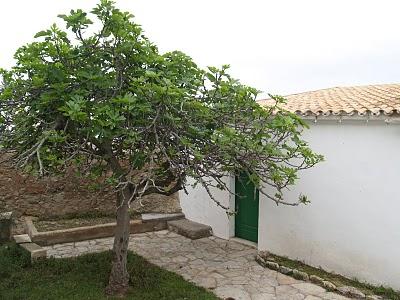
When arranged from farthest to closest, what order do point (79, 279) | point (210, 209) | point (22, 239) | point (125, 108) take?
point (210, 209), point (22, 239), point (79, 279), point (125, 108)

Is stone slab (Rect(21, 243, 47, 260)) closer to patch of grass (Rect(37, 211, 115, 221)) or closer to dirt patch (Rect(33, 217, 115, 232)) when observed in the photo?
dirt patch (Rect(33, 217, 115, 232))

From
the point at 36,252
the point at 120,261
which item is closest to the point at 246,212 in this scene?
the point at 120,261

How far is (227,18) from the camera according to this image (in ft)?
36.5

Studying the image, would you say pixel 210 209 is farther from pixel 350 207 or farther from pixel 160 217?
pixel 350 207

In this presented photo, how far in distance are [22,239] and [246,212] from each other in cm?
521

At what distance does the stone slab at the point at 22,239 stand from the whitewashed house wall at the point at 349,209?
537 cm

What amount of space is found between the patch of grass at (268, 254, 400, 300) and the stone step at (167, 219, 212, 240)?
7.64ft

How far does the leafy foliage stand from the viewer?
465 centimetres

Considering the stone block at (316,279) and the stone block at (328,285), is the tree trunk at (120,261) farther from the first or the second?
the stone block at (328,285)

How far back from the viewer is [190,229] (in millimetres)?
9930

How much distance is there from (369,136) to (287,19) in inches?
255

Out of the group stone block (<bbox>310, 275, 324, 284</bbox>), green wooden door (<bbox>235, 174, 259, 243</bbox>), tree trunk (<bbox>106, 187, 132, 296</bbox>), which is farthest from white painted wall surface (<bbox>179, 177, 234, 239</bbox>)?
tree trunk (<bbox>106, 187, 132, 296</bbox>)

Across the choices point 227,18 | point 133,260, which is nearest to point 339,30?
point 227,18

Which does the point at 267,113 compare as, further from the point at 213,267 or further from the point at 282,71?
the point at 282,71
